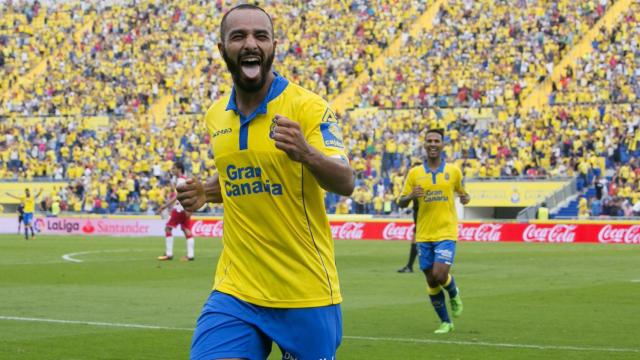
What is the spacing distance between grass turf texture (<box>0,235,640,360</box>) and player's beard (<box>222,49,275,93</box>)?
6837 mm

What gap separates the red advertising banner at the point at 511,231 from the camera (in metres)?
40.2

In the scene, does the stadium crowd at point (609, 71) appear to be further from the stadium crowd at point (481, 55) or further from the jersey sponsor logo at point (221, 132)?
the jersey sponsor logo at point (221, 132)

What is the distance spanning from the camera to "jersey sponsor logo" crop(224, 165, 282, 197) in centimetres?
624

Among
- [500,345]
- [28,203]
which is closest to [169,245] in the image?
[28,203]

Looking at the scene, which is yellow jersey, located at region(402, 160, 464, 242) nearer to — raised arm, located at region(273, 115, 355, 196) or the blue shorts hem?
the blue shorts hem

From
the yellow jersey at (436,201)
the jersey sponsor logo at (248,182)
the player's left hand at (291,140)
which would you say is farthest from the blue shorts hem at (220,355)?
the yellow jersey at (436,201)

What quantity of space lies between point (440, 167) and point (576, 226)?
25.9 meters

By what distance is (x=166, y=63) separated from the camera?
6269 cm

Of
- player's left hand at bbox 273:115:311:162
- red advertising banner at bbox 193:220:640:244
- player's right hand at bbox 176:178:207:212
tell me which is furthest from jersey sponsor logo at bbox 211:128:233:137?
red advertising banner at bbox 193:220:640:244

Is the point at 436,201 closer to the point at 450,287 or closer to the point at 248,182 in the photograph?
the point at 450,287

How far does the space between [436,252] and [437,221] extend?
16.8 inches

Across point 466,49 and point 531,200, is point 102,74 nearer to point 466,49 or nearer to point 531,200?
point 466,49

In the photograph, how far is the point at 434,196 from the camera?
15711 millimetres

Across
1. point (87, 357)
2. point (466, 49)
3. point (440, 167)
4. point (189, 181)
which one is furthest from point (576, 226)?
point (189, 181)
